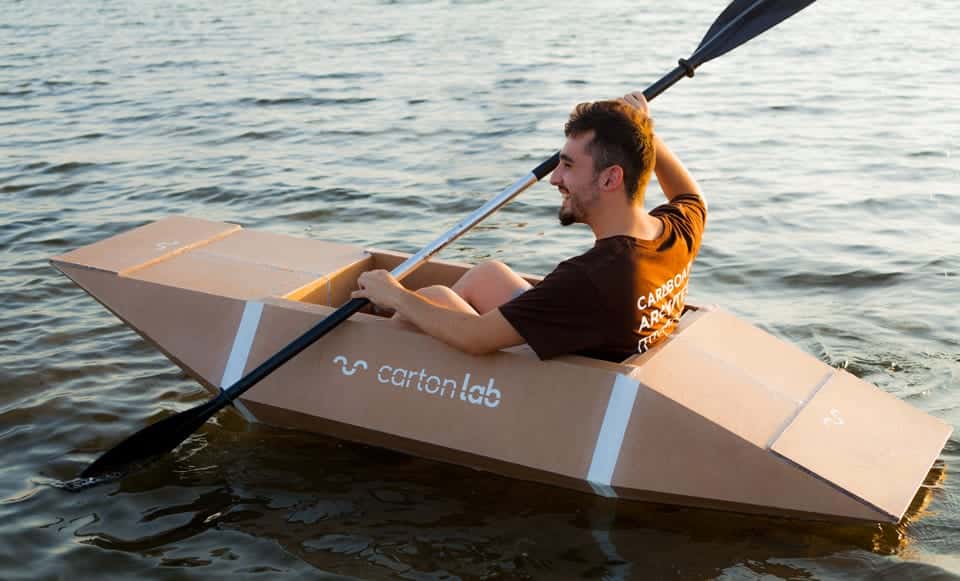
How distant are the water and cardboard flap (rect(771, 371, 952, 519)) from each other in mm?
189

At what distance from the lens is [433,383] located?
409 centimetres

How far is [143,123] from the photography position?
34.0ft

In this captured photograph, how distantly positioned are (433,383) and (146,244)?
163 centimetres

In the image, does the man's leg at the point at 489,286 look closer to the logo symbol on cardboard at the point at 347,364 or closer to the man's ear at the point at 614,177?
the logo symbol on cardboard at the point at 347,364

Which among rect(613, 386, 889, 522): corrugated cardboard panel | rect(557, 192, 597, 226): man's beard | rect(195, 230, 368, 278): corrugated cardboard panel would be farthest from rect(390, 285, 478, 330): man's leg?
rect(613, 386, 889, 522): corrugated cardboard panel

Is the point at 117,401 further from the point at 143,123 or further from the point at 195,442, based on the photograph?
the point at 143,123

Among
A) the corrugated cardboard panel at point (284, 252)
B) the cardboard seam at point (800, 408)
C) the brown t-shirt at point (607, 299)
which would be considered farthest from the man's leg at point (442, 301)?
the cardboard seam at point (800, 408)

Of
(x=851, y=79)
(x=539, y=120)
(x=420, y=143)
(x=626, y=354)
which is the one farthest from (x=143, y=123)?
(x=626, y=354)

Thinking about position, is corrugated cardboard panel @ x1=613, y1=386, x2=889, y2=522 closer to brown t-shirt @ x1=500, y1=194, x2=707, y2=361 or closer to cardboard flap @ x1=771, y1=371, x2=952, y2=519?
cardboard flap @ x1=771, y1=371, x2=952, y2=519

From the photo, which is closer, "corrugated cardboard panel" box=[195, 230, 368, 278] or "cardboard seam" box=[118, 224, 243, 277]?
"cardboard seam" box=[118, 224, 243, 277]

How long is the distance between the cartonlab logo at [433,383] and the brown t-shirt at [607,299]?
26cm

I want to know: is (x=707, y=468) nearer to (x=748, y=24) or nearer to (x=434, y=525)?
(x=434, y=525)

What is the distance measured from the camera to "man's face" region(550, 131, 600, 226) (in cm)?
379

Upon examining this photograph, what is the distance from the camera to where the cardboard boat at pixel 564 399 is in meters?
3.78
